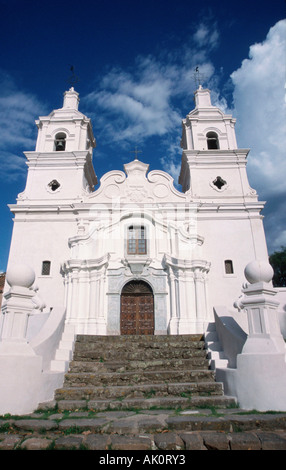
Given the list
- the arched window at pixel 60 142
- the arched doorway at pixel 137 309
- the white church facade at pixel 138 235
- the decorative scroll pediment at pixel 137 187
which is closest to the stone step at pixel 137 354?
the white church facade at pixel 138 235

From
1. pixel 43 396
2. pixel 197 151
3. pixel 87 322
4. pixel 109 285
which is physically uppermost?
pixel 197 151

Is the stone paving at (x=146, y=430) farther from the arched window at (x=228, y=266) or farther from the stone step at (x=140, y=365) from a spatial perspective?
the arched window at (x=228, y=266)

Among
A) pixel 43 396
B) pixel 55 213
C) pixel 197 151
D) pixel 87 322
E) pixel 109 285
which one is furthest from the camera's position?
pixel 197 151

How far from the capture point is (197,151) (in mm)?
18172

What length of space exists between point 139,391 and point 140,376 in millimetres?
645

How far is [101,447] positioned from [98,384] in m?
3.16

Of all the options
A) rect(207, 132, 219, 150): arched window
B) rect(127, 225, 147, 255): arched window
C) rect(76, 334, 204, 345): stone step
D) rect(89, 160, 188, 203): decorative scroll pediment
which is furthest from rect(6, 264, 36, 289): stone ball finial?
rect(207, 132, 219, 150): arched window

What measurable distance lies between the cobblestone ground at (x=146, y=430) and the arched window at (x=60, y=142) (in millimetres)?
17381

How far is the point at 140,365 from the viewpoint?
7723 mm

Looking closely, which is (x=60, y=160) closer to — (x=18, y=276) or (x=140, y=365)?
(x=18, y=276)

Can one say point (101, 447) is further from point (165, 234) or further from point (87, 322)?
point (165, 234)

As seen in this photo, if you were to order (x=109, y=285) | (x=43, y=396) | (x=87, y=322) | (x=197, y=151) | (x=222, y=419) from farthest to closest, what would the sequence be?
(x=197, y=151) < (x=109, y=285) < (x=87, y=322) < (x=43, y=396) < (x=222, y=419)

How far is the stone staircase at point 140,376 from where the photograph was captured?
5996 mm
